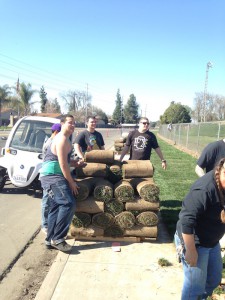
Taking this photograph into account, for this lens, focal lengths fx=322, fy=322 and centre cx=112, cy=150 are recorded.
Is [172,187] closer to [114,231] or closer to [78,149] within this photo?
[78,149]

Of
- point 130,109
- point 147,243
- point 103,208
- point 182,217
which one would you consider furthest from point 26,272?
point 130,109

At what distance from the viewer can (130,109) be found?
13125 centimetres

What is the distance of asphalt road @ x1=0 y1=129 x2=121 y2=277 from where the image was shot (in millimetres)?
4838

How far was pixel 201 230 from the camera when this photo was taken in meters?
2.63

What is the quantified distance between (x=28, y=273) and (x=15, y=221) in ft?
7.09

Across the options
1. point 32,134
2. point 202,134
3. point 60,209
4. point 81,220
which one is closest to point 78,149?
point 81,220

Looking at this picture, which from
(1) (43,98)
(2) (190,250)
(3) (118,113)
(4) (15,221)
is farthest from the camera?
(3) (118,113)

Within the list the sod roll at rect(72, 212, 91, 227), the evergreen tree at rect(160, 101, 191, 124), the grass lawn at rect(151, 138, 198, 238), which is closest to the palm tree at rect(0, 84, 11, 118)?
the evergreen tree at rect(160, 101, 191, 124)

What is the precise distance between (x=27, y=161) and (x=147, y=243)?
373cm

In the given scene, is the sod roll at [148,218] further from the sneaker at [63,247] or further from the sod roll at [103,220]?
the sneaker at [63,247]

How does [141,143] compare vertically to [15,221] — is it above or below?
above

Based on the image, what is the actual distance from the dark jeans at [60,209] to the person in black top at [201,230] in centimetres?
222

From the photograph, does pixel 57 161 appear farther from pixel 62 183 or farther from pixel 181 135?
pixel 181 135

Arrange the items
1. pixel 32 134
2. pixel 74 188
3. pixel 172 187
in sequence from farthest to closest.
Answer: pixel 172 187 < pixel 32 134 < pixel 74 188
